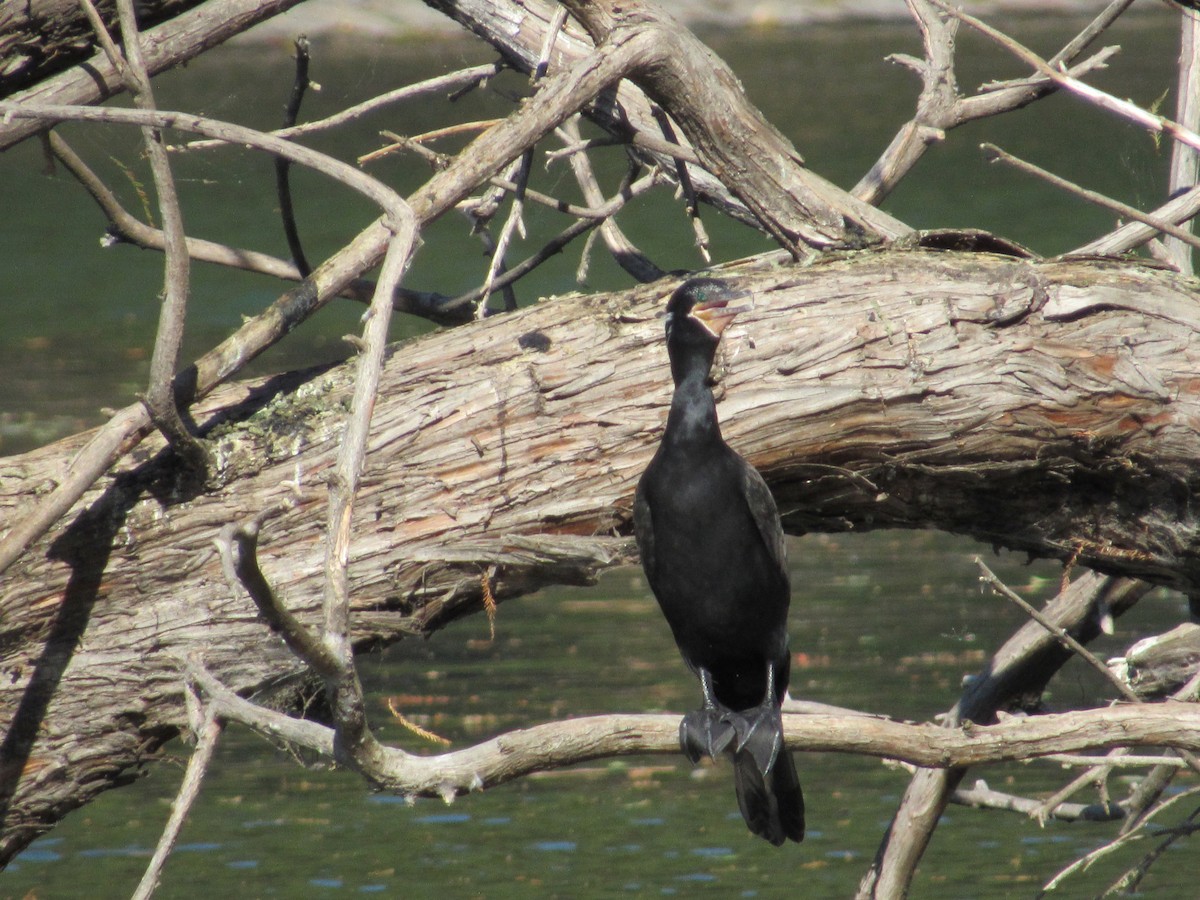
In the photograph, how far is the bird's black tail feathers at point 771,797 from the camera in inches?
141

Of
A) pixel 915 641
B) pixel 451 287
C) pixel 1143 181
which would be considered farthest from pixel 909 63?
pixel 1143 181

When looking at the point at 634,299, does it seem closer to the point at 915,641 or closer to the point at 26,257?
the point at 915,641

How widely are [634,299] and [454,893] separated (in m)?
2.62

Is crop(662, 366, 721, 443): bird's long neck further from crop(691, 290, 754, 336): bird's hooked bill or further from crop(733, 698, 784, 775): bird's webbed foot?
crop(733, 698, 784, 775): bird's webbed foot

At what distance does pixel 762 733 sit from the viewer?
139 inches

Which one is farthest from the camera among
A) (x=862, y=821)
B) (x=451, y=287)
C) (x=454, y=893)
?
(x=451, y=287)

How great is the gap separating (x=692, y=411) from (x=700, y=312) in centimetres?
21

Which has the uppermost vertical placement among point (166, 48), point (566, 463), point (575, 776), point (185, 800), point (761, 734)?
point (166, 48)

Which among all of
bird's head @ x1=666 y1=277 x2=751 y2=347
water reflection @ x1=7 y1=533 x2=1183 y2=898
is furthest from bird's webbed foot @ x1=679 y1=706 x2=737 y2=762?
water reflection @ x1=7 y1=533 x2=1183 y2=898

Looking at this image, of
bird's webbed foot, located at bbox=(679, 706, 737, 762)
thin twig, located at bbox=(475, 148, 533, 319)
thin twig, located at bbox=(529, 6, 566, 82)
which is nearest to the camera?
bird's webbed foot, located at bbox=(679, 706, 737, 762)

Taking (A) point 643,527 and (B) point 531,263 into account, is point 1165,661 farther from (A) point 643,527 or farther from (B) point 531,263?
(B) point 531,263

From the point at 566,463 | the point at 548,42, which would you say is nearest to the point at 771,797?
the point at 566,463

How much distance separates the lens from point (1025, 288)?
3.36m

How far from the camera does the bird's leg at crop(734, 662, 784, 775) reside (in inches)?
137
